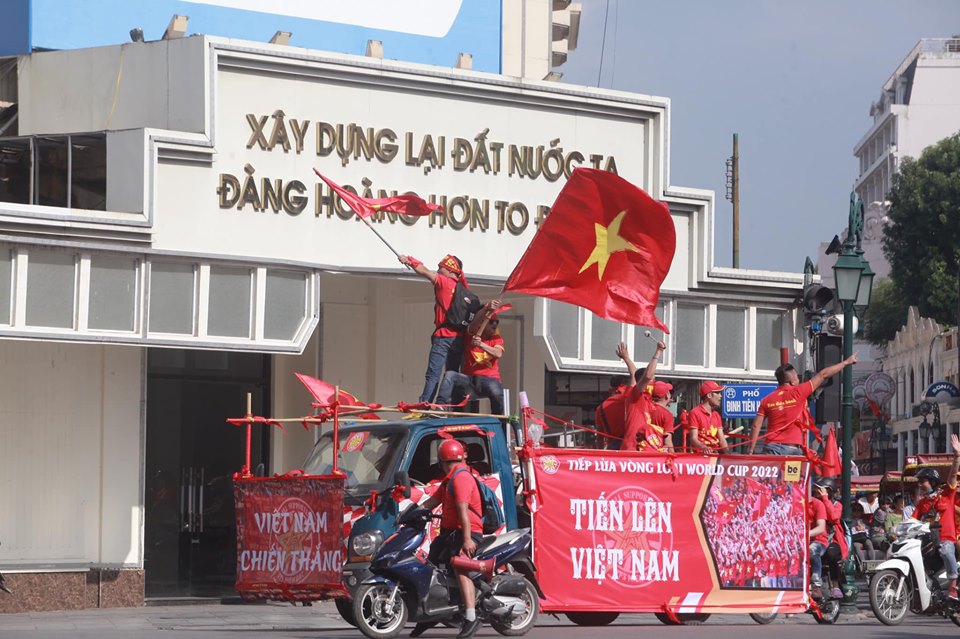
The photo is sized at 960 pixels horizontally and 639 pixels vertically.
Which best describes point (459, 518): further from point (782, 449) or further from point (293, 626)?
point (782, 449)

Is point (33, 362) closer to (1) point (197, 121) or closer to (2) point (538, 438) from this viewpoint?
(1) point (197, 121)

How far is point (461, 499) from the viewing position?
13.6 metres

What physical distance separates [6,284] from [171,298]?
193 cm

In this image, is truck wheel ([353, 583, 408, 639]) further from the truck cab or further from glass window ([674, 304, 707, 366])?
glass window ([674, 304, 707, 366])

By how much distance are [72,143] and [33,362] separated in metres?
2.78

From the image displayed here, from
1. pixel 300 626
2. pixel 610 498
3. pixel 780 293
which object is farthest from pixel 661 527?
pixel 780 293

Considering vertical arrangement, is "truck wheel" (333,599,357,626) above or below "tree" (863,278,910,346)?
below

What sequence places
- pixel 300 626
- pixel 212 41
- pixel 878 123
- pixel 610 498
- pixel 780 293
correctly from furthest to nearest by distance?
pixel 878 123
pixel 780 293
pixel 212 41
pixel 300 626
pixel 610 498

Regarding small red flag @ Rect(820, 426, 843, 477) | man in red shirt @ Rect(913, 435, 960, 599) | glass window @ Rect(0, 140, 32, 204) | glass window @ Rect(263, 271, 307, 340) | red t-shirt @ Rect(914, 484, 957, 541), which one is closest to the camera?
small red flag @ Rect(820, 426, 843, 477)

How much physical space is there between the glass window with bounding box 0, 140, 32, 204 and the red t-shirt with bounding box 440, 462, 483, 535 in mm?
9196

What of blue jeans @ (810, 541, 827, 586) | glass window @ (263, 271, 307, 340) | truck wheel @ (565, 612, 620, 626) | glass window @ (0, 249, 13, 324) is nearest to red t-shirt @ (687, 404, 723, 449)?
blue jeans @ (810, 541, 827, 586)

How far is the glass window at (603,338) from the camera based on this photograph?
73.3 ft

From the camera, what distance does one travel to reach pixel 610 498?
15.5m

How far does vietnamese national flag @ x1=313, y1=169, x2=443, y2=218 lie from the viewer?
62.0 ft
